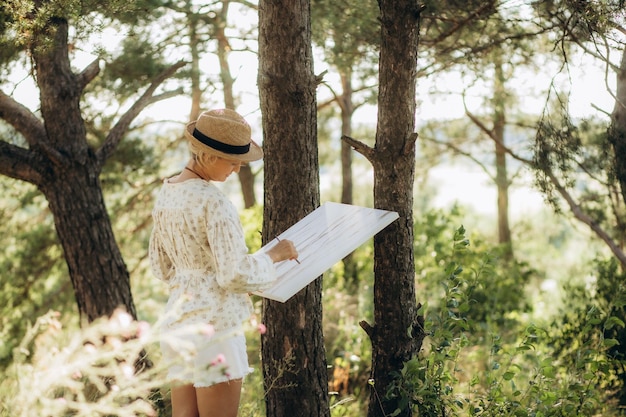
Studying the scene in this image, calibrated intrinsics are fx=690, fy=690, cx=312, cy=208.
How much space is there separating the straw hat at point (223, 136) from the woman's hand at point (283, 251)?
37cm

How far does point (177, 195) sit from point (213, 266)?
29 cm

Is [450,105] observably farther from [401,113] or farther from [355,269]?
[401,113]

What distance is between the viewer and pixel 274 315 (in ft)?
11.7

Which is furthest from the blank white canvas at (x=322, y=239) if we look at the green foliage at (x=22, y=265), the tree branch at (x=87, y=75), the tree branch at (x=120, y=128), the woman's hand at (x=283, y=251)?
the green foliage at (x=22, y=265)

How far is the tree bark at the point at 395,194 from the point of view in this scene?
347 centimetres

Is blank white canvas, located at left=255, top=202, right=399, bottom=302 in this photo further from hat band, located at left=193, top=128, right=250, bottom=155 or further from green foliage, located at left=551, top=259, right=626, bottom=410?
green foliage, located at left=551, top=259, right=626, bottom=410

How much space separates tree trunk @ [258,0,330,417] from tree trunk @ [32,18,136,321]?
1935mm

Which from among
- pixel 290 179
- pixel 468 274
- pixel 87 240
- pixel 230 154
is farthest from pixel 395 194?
pixel 468 274

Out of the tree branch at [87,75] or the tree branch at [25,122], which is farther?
the tree branch at [87,75]

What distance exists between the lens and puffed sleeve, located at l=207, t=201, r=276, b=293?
242 cm

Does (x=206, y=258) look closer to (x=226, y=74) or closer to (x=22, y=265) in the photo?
(x=226, y=74)

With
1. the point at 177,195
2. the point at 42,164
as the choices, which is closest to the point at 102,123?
the point at 42,164

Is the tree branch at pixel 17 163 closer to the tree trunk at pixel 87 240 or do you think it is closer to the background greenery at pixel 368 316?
the tree trunk at pixel 87 240

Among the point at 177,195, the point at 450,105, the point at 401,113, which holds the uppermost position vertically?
the point at 450,105
